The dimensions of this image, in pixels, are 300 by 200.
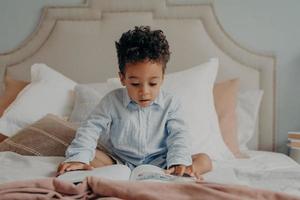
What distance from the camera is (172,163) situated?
1.42 meters

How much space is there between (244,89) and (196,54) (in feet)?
1.06

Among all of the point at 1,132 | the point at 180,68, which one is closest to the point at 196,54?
the point at 180,68

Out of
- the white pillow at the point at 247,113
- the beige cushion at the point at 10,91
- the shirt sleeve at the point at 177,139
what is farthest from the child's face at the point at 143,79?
the beige cushion at the point at 10,91

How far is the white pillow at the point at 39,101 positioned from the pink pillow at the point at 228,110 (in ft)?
2.37

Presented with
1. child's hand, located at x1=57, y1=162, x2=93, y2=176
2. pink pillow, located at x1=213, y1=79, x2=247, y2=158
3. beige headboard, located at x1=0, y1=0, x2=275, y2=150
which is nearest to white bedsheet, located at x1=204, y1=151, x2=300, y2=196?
pink pillow, located at x1=213, y1=79, x2=247, y2=158

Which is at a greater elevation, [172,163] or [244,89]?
[244,89]

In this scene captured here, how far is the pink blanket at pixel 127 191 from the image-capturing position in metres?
0.91

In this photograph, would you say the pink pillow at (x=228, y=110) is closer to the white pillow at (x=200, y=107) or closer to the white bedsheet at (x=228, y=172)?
the white pillow at (x=200, y=107)

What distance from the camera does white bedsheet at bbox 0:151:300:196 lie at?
1.30m

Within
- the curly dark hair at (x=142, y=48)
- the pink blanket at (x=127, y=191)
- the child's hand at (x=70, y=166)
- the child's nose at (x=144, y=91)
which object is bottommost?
the child's hand at (x=70, y=166)

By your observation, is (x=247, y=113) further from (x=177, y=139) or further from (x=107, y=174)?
(x=107, y=174)

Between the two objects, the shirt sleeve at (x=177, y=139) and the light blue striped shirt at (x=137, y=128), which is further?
the light blue striped shirt at (x=137, y=128)

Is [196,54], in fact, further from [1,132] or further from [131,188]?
[131,188]

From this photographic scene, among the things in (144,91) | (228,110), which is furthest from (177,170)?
(228,110)
